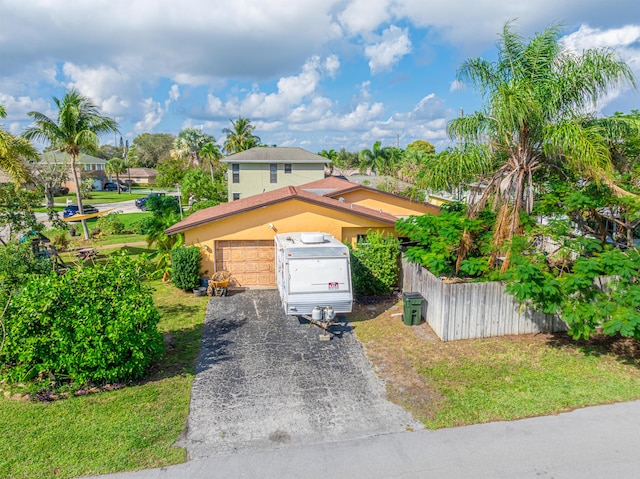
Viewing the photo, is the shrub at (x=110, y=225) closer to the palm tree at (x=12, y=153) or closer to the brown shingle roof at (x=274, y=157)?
the brown shingle roof at (x=274, y=157)

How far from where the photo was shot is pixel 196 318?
13.9 metres

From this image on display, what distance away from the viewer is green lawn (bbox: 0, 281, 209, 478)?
6.97 m

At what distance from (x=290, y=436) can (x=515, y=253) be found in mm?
7618

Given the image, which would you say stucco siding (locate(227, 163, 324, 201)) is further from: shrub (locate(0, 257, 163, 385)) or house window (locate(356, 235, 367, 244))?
shrub (locate(0, 257, 163, 385))

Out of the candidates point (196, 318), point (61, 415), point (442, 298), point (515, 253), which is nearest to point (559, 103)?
point (515, 253)

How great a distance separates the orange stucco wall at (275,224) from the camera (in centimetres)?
1681

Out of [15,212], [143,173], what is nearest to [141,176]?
[143,173]

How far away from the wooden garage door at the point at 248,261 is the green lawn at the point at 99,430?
7071 millimetres

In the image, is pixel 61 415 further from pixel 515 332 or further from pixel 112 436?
pixel 515 332

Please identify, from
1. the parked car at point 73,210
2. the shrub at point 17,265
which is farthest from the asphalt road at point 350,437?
the parked car at point 73,210

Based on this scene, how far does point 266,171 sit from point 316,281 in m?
24.7

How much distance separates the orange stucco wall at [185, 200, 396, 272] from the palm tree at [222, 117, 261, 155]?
39.8 meters

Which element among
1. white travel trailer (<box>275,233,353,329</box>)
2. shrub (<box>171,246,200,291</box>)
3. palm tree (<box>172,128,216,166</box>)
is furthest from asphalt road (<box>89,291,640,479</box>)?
palm tree (<box>172,128,216,166</box>)

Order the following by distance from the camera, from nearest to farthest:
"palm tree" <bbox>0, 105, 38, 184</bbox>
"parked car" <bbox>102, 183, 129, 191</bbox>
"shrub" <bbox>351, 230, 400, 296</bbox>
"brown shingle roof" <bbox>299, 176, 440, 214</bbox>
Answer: "shrub" <bbox>351, 230, 400, 296</bbox>, "palm tree" <bbox>0, 105, 38, 184</bbox>, "brown shingle roof" <bbox>299, 176, 440, 214</bbox>, "parked car" <bbox>102, 183, 129, 191</bbox>
